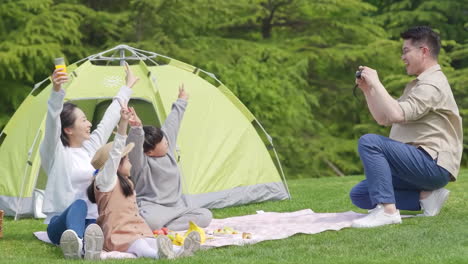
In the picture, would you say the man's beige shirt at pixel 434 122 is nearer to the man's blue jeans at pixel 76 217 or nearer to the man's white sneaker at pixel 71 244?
the man's blue jeans at pixel 76 217

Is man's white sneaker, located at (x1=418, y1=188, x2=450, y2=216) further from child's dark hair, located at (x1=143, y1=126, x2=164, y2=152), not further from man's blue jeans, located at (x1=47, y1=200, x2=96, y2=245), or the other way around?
man's blue jeans, located at (x1=47, y1=200, x2=96, y2=245)

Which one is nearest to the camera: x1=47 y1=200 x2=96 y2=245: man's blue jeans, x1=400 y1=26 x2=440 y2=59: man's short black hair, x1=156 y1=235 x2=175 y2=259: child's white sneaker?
x1=156 y1=235 x2=175 y2=259: child's white sneaker

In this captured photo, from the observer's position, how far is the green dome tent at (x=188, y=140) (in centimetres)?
752

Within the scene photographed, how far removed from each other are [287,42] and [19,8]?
17.1 ft

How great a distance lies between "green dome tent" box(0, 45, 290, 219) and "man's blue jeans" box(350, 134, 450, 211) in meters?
2.14

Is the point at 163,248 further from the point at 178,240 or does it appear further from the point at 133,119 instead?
the point at 133,119

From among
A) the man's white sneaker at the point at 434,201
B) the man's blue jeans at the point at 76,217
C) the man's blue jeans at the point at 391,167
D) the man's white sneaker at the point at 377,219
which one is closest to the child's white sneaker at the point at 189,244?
the man's blue jeans at the point at 76,217

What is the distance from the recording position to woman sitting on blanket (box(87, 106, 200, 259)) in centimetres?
466

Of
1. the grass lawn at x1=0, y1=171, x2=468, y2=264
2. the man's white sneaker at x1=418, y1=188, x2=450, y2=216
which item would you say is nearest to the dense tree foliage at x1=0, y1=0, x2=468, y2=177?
the grass lawn at x1=0, y1=171, x2=468, y2=264

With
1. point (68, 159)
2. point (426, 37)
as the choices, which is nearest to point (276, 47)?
point (426, 37)

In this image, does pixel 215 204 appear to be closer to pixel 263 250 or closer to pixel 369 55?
pixel 263 250

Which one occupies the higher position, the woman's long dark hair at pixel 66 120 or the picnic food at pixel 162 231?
the woman's long dark hair at pixel 66 120

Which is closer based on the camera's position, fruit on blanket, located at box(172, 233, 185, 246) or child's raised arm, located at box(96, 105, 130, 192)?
child's raised arm, located at box(96, 105, 130, 192)

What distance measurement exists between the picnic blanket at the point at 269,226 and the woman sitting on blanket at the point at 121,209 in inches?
3.4
